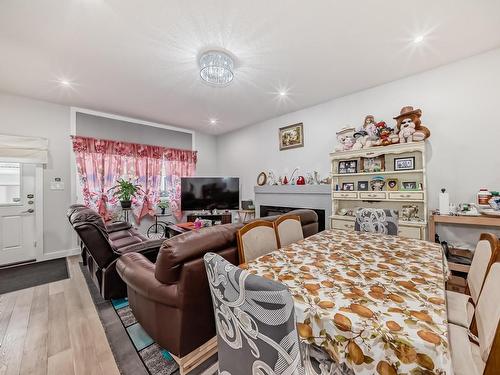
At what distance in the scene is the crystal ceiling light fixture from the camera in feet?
7.51

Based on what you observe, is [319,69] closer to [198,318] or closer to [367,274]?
[367,274]

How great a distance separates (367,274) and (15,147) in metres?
4.97

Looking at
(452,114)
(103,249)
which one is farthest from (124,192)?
(452,114)

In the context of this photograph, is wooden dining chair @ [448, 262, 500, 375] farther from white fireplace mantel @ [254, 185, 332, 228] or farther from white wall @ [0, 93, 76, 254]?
white wall @ [0, 93, 76, 254]

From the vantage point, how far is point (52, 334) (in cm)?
178

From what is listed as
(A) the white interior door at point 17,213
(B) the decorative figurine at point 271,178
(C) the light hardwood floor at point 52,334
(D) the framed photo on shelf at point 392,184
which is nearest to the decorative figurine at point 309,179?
(B) the decorative figurine at point 271,178

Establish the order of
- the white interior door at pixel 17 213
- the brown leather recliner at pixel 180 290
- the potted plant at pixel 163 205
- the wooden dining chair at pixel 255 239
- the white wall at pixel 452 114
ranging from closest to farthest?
the brown leather recliner at pixel 180 290
the wooden dining chair at pixel 255 239
the white wall at pixel 452 114
the white interior door at pixel 17 213
the potted plant at pixel 163 205

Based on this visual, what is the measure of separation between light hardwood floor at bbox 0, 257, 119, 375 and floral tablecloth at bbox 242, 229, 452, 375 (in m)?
1.45

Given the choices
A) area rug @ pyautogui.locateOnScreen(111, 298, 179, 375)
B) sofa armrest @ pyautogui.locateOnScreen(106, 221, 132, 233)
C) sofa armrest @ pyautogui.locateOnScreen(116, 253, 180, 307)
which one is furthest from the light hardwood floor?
sofa armrest @ pyautogui.locateOnScreen(106, 221, 132, 233)

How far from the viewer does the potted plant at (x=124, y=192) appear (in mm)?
4076

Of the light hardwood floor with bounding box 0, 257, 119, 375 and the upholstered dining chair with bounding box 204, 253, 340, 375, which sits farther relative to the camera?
the light hardwood floor with bounding box 0, 257, 119, 375

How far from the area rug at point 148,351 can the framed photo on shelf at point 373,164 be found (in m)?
3.24

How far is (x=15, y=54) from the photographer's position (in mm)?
2340

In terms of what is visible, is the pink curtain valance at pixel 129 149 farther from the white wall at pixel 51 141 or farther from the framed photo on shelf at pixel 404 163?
the framed photo on shelf at pixel 404 163
